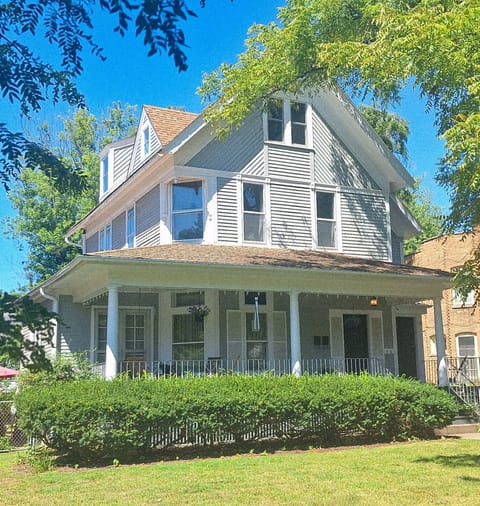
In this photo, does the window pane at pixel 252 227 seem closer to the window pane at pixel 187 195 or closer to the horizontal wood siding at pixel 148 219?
the window pane at pixel 187 195

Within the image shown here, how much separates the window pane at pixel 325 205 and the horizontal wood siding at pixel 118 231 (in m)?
5.95

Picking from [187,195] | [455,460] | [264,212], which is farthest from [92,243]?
[455,460]

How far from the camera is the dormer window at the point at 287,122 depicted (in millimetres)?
17859

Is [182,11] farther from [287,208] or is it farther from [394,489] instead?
[287,208]

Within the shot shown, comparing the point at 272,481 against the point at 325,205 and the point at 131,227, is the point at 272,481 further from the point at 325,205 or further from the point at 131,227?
the point at 131,227

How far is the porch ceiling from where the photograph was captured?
43.4 feet

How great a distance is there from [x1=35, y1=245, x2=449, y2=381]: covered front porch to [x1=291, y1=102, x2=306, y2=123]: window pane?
3.90 metres

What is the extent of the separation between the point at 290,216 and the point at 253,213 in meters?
1.07

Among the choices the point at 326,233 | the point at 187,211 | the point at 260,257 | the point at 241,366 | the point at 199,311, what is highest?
the point at 187,211

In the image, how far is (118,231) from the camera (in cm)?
2058

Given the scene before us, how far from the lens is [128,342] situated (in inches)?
645

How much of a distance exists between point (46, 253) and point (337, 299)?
20.5 meters

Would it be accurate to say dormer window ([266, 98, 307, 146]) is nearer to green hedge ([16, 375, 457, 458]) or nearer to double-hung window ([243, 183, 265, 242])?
double-hung window ([243, 183, 265, 242])

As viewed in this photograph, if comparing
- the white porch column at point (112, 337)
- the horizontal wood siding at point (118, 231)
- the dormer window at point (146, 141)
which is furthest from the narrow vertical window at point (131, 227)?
the white porch column at point (112, 337)
